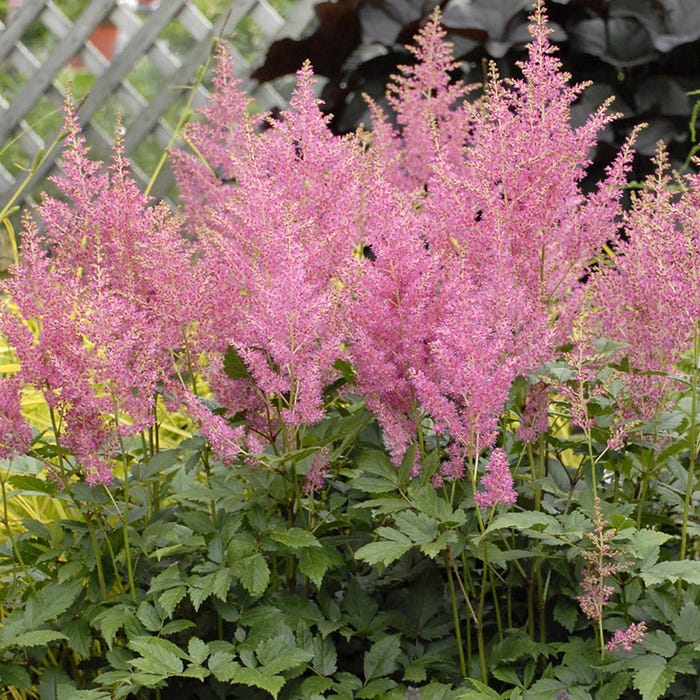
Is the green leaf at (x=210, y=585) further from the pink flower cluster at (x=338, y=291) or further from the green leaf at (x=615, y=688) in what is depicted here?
the green leaf at (x=615, y=688)

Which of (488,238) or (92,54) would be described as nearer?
(488,238)

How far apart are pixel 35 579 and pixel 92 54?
418 centimetres

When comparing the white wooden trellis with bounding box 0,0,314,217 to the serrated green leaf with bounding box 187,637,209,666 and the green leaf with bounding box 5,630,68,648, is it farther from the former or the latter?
the serrated green leaf with bounding box 187,637,209,666

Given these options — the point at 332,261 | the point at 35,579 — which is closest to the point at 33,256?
the point at 332,261

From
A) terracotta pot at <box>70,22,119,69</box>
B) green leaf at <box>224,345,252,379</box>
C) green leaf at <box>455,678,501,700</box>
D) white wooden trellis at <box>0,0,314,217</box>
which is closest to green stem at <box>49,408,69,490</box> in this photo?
green leaf at <box>224,345,252,379</box>

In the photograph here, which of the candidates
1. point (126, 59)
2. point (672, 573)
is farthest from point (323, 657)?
point (126, 59)

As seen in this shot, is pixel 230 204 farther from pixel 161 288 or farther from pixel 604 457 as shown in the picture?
pixel 604 457

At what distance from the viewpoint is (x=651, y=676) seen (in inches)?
61.7

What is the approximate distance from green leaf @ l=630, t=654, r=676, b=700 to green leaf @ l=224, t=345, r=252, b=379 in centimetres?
70

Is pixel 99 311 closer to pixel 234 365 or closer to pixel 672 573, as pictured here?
pixel 234 365

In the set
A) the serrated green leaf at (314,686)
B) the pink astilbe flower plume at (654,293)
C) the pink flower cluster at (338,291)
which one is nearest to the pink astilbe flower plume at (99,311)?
the pink flower cluster at (338,291)

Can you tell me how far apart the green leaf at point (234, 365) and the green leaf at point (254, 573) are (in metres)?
0.27

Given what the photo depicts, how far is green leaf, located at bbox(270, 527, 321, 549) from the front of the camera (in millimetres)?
1676

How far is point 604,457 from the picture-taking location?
2.01 meters
